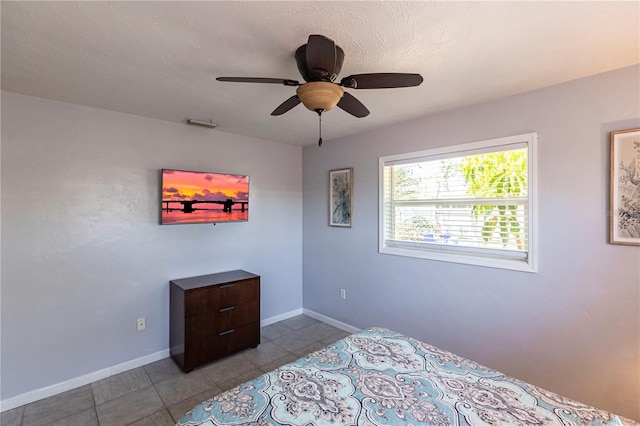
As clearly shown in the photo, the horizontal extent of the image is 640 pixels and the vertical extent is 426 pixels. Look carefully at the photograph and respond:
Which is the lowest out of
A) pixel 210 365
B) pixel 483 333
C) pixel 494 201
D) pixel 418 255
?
pixel 210 365

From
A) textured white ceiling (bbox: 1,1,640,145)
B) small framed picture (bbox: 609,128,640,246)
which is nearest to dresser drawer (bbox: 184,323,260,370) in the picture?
textured white ceiling (bbox: 1,1,640,145)

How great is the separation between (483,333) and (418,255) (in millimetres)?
851

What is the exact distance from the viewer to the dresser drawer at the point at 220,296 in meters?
2.71

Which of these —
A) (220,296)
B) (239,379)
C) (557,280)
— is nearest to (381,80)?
(557,280)

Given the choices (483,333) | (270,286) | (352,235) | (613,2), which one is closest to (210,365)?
(270,286)

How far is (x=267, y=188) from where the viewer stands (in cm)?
382

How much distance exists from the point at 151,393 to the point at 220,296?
919 mm

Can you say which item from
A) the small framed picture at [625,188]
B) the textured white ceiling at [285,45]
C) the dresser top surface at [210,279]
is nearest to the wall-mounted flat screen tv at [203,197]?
the dresser top surface at [210,279]

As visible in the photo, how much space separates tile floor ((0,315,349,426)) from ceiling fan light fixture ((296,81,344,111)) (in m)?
2.39

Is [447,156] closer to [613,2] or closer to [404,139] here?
[404,139]

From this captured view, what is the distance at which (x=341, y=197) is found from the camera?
3633mm

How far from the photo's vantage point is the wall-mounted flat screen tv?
2.90 meters

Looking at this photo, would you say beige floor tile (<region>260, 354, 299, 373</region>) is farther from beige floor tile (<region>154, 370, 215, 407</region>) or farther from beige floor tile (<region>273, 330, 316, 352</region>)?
beige floor tile (<region>154, 370, 215, 407</region>)

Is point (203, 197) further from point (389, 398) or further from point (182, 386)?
point (389, 398)
